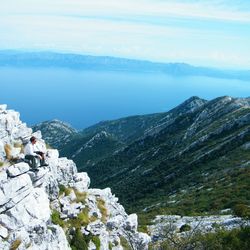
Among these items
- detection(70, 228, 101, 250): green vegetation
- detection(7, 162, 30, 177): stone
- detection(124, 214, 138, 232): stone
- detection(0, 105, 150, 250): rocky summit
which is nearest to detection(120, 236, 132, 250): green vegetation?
detection(0, 105, 150, 250): rocky summit

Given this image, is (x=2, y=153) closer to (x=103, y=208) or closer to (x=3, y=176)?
(x=3, y=176)

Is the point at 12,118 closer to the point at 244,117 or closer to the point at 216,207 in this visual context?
the point at 216,207

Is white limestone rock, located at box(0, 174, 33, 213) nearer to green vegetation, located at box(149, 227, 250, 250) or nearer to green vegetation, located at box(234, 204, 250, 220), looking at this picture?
green vegetation, located at box(149, 227, 250, 250)

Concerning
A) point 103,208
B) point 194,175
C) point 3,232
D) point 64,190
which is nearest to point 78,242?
point 64,190

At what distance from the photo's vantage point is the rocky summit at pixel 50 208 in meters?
30.9

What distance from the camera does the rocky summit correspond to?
30.9 m

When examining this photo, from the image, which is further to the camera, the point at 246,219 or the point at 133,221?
the point at 246,219

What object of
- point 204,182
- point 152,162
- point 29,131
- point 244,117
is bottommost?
point 152,162

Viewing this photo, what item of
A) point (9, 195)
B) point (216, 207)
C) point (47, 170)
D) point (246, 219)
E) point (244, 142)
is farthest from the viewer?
point (244, 142)

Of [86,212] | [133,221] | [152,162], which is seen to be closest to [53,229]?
[86,212]

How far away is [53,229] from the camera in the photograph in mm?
32750

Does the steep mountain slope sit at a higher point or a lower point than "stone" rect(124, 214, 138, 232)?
lower

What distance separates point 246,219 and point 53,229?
28.7m

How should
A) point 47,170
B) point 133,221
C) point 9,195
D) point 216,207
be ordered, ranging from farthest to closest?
point 216,207 < point 133,221 < point 47,170 < point 9,195
